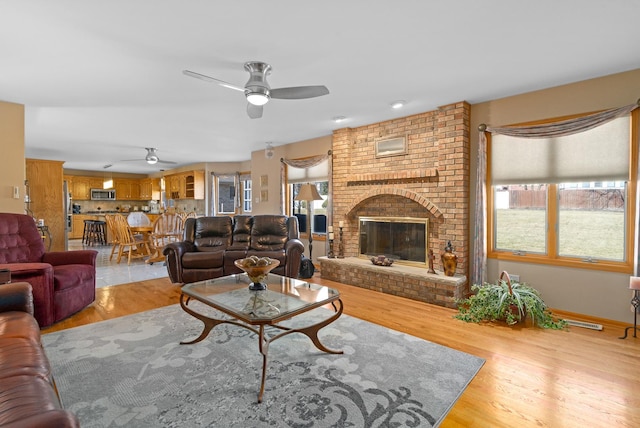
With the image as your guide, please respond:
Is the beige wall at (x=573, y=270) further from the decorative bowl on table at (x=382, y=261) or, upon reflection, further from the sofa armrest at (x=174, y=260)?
the sofa armrest at (x=174, y=260)

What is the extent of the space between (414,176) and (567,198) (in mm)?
1706

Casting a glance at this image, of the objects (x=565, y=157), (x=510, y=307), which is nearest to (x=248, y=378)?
(x=510, y=307)

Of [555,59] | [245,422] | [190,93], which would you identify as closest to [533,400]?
[245,422]

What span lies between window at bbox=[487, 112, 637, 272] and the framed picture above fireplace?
112 cm

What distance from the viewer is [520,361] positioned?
2.38 meters

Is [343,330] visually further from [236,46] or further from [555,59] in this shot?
[555,59]

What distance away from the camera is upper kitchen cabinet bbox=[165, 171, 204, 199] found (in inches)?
353

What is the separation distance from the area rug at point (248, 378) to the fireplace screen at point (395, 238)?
5.78 feet

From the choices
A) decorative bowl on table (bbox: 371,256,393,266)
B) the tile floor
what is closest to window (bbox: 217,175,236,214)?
the tile floor

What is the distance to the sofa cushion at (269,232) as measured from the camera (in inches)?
195

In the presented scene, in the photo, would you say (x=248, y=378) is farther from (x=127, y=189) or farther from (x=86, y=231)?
(x=127, y=189)

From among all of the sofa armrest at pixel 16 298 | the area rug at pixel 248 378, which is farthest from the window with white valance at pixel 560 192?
the sofa armrest at pixel 16 298

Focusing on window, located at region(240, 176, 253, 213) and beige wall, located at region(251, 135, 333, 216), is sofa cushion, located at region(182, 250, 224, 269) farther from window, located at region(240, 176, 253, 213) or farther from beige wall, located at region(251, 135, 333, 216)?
window, located at region(240, 176, 253, 213)

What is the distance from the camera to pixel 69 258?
11.9 ft
